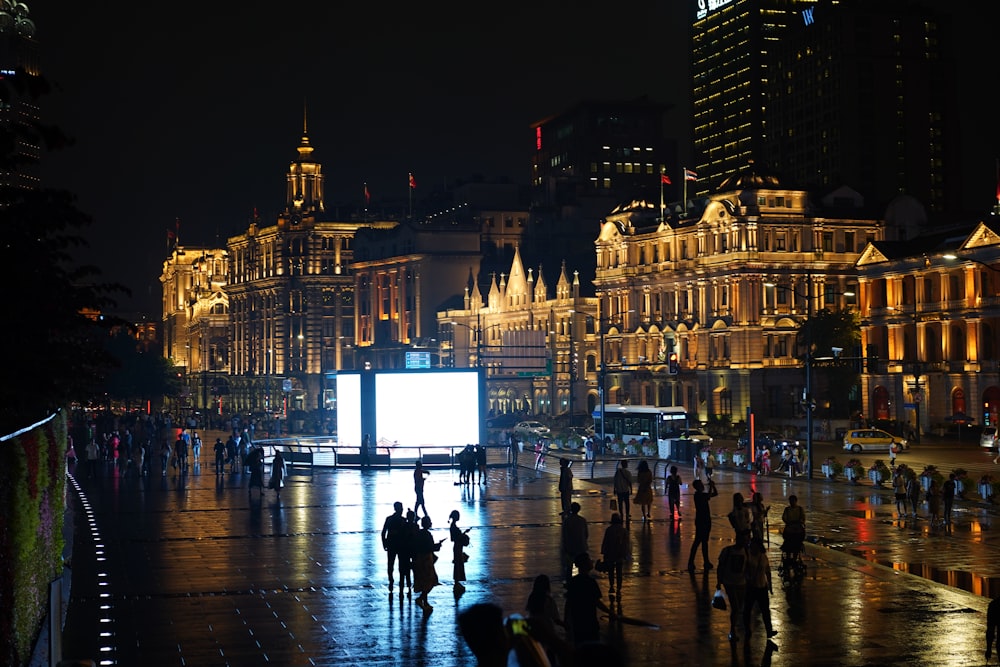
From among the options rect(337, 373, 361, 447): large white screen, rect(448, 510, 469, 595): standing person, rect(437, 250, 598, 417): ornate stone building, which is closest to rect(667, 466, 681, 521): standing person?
rect(448, 510, 469, 595): standing person

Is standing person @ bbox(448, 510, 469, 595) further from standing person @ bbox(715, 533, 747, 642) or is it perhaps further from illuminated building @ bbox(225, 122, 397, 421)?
illuminated building @ bbox(225, 122, 397, 421)

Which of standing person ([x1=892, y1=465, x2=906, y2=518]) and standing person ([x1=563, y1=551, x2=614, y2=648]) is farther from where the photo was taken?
standing person ([x1=892, y1=465, x2=906, y2=518])

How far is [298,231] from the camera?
190375mm

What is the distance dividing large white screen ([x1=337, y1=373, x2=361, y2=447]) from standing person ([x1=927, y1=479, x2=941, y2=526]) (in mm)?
36229

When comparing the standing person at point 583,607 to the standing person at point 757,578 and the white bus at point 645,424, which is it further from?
the white bus at point 645,424

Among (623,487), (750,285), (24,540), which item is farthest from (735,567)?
(750,285)

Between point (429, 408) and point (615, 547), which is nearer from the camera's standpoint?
point (615, 547)

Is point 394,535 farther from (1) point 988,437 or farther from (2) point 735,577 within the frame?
(1) point 988,437

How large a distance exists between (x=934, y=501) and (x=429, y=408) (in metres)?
33.6

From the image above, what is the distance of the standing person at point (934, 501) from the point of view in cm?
3922

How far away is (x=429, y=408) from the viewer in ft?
227

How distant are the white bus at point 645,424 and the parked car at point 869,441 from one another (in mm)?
10308

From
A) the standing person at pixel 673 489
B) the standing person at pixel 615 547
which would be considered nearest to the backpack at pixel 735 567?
the standing person at pixel 615 547

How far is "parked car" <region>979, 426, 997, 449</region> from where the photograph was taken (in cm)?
7294
